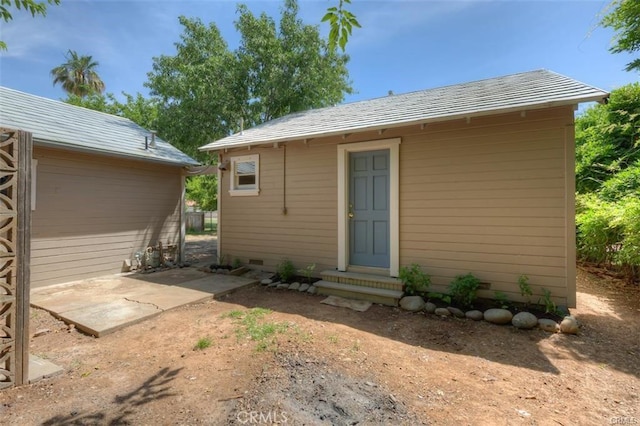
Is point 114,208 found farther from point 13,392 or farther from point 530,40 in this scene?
point 530,40

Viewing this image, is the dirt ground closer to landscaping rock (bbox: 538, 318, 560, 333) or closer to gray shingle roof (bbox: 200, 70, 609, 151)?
landscaping rock (bbox: 538, 318, 560, 333)

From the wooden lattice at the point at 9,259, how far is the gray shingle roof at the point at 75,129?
351 cm

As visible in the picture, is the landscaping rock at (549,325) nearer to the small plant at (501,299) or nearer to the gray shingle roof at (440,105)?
the small plant at (501,299)

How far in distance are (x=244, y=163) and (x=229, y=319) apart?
3.92 m

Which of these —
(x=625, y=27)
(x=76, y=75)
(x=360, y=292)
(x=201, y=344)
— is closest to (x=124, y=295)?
(x=201, y=344)

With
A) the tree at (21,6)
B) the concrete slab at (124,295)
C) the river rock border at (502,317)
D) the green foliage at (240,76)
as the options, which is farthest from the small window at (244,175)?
the green foliage at (240,76)

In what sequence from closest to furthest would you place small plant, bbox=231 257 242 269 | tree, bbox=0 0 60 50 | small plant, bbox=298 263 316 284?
tree, bbox=0 0 60 50 < small plant, bbox=298 263 316 284 < small plant, bbox=231 257 242 269

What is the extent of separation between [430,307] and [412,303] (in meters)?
0.25

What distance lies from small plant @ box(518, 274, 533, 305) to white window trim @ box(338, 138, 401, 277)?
5.69 ft

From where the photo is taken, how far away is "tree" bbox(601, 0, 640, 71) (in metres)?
5.33

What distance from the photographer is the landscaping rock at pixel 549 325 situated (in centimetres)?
369

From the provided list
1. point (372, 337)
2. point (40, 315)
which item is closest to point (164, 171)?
point (40, 315)

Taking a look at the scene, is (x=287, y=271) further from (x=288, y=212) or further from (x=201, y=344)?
(x=201, y=344)

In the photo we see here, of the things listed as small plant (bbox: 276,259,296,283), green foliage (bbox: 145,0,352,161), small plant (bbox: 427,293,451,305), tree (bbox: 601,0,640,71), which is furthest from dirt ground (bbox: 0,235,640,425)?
green foliage (bbox: 145,0,352,161)
